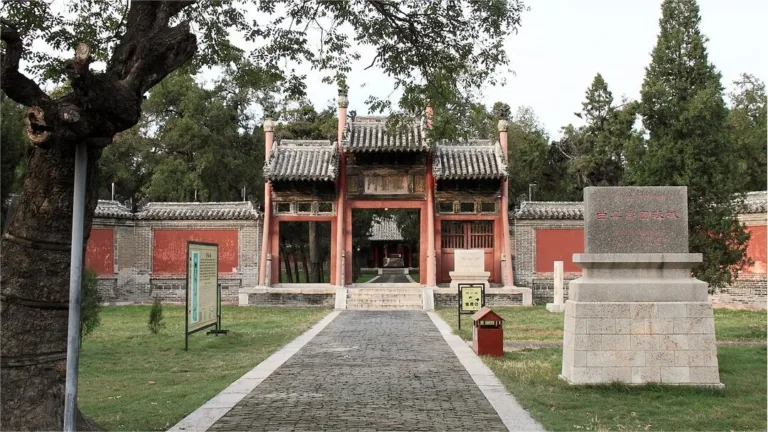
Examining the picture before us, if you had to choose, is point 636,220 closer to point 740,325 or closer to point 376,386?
point 376,386

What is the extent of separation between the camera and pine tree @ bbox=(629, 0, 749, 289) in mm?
13305

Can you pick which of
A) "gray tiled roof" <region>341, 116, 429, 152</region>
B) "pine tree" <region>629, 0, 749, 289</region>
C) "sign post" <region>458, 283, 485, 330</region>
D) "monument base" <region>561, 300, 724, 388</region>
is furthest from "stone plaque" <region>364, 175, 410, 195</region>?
"monument base" <region>561, 300, 724, 388</region>

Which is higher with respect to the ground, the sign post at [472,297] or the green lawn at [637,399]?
the sign post at [472,297]

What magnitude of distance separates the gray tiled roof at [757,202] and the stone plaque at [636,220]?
48.9 ft

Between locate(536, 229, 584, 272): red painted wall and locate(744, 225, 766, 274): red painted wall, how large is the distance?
5.14 m

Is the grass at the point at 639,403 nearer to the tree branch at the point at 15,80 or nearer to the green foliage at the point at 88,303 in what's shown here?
the tree branch at the point at 15,80

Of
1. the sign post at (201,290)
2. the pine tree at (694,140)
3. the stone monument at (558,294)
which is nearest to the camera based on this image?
the sign post at (201,290)

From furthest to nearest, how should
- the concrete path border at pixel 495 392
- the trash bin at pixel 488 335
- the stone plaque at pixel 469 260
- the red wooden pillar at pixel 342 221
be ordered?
1. the red wooden pillar at pixel 342 221
2. the stone plaque at pixel 469 260
3. the trash bin at pixel 488 335
4. the concrete path border at pixel 495 392

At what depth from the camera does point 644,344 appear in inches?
309

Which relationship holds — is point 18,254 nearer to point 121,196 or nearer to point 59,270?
point 59,270

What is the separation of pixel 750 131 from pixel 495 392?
2703 cm

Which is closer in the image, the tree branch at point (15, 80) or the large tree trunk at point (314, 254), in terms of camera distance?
the tree branch at point (15, 80)

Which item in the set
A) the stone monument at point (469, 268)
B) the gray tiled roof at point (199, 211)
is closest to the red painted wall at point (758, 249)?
the stone monument at point (469, 268)

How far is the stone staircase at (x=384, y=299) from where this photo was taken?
69.2 ft
